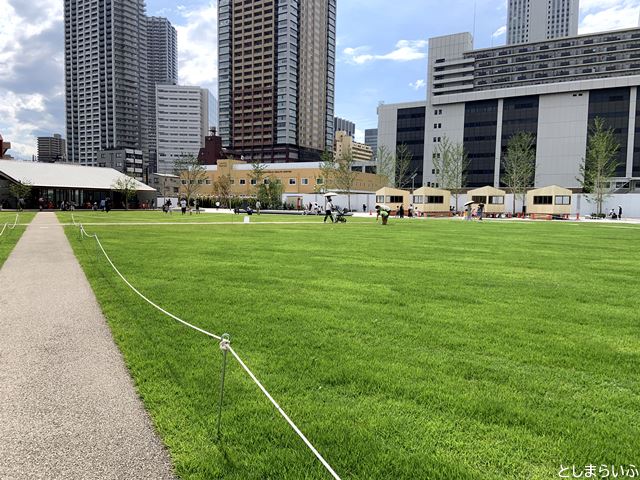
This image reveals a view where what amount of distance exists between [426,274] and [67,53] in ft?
732

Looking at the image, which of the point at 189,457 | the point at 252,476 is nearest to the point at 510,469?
the point at 252,476

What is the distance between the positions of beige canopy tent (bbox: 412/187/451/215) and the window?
10.6 m

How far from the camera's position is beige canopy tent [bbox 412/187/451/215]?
189 feet

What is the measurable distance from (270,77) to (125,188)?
100m

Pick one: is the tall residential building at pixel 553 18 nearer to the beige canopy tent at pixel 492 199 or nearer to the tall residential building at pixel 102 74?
the beige canopy tent at pixel 492 199

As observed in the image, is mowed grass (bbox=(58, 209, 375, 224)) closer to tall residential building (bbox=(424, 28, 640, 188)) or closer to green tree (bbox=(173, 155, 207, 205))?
green tree (bbox=(173, 155, 207, 205))

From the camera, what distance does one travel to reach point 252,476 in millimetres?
3029

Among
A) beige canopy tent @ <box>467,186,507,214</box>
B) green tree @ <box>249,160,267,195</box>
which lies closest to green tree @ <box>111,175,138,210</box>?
green tree @ <box>249,160,267,195</box>

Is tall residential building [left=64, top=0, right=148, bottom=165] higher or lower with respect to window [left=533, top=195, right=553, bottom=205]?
higher

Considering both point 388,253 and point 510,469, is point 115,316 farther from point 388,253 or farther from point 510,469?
point 388,253

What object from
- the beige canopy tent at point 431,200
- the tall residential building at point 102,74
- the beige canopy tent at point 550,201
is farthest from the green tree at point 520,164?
the tall residential building at point 102,74

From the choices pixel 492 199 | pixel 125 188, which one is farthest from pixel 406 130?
pixel 125 188

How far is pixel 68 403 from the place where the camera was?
408 centimetres

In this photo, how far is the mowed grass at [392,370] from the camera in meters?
3.26
